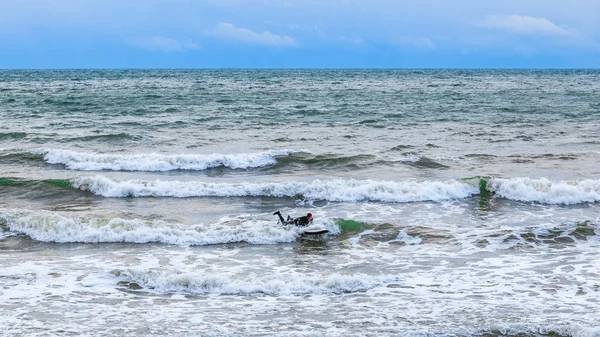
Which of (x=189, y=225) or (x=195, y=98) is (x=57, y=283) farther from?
(x=195, y=98)

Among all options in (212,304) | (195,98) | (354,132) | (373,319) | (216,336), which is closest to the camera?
(216,336)

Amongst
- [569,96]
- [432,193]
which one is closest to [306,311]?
[432,193]

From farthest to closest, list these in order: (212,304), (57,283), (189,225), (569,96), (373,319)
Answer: (569,96) → (189,225) → (57,283) → (212,304) → (373,319)

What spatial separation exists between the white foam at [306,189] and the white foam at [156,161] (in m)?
2.98

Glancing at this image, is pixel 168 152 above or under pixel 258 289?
above

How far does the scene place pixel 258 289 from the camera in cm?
1116

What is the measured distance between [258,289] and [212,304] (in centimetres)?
A: 98

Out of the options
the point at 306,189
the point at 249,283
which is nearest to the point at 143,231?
the point at 249,283

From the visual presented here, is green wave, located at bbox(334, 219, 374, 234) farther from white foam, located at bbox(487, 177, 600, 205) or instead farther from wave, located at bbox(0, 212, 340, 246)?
white foam, located at bbox(487, 177, 600, 205)

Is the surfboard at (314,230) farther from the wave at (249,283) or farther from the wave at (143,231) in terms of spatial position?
the wave at (249,283)

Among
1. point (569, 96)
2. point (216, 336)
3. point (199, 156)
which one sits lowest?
point (216, 336)

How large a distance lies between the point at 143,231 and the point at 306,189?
5.92m

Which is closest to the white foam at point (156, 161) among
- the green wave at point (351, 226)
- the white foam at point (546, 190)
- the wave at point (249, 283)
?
the green wave at point (351, 226)

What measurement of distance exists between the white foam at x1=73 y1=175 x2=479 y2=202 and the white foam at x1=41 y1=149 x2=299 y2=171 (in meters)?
2.98
